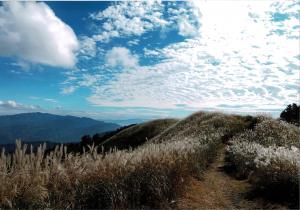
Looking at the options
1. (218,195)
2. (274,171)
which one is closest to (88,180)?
(218,195)

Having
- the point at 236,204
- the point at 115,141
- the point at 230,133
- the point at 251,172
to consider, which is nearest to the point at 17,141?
the point at 236,204

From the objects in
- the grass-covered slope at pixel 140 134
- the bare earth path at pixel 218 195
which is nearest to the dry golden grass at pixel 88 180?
the bare earth path at pixel 218 195

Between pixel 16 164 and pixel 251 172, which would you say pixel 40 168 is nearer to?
pixel 16 164

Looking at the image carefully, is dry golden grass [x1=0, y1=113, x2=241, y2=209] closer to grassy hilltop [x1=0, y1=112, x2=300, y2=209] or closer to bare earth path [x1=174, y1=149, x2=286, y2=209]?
grassy hilltop [x1=0, y1=112, x2=300, y2=209]

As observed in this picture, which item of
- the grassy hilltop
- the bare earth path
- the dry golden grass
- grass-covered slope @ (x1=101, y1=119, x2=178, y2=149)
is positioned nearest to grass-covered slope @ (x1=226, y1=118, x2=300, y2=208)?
the grassy hilltop

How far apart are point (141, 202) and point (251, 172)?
6.25 metres

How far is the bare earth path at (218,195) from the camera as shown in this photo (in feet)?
30.1

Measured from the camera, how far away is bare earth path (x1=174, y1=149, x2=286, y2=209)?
919 centimetres

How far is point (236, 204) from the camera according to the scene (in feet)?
31.7

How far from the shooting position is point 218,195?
10.8 meters

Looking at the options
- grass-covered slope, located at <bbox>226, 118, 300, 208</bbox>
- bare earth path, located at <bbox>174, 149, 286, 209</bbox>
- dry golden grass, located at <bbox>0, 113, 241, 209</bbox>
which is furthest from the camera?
grass-covered slope, located at <bbox>226, 118, 300, 208</bbox>

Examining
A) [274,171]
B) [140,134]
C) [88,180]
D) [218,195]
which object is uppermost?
[88,180]

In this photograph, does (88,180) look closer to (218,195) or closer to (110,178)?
(110,178)

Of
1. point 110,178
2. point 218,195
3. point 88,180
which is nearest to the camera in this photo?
point 88,180
